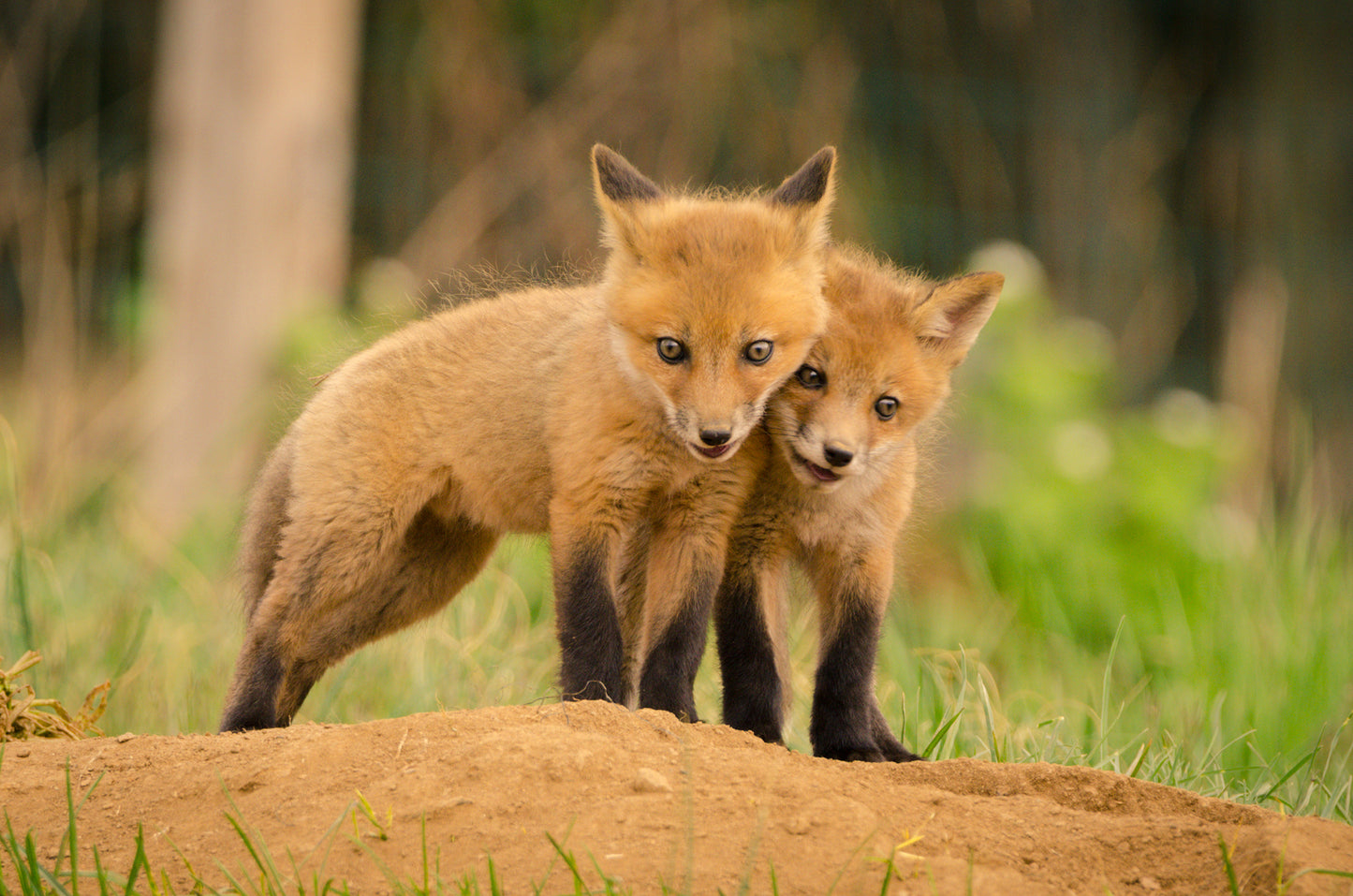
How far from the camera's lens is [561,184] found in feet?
26.3

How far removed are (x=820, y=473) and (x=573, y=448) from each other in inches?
25.3

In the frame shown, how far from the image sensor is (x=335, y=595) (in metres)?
3.74

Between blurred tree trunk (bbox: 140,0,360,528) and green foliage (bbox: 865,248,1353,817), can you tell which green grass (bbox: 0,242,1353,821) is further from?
blurred tree trunk (bbox: 140,0,360,528)

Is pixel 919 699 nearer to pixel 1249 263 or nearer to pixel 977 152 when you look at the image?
pixel 977 152

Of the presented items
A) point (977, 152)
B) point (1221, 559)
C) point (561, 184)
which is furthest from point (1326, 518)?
point (561, 184)

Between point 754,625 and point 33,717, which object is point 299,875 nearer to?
point 33,717

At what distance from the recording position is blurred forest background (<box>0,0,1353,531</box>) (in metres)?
6.91

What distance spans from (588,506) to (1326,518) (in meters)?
3.70

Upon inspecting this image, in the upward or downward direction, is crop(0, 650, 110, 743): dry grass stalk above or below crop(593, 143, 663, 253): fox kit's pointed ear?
below

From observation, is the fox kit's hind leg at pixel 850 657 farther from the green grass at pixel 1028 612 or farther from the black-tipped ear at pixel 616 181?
the black-tipped ear at pixel 616 181

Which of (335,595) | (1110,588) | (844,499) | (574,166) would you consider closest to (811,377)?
(844,499)

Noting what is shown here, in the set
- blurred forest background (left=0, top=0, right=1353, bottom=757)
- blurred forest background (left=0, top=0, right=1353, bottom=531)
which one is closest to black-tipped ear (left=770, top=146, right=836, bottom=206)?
blurred forest background (left=0, top=0, right=1353, bottom=757)

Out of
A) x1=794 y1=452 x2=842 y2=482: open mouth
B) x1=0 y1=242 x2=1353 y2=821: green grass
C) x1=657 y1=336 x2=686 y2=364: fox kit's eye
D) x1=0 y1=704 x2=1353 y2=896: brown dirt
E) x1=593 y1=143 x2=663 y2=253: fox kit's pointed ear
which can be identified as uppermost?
x1=593 y1=143 x2=663 y2=253: fox kit's pointed ear

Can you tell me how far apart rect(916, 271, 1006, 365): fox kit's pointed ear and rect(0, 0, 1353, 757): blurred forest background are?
3.65 ft
